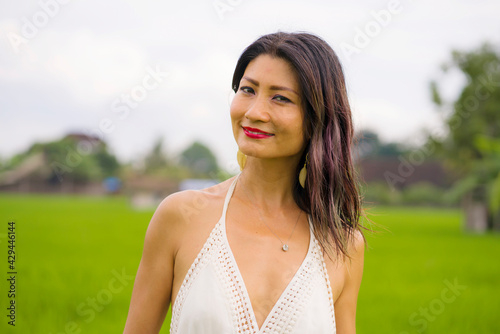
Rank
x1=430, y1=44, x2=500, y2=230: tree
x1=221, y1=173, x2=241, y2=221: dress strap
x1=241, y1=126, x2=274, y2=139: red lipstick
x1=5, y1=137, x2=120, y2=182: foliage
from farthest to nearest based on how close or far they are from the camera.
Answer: x1=5, y1=137, x2=120, y2=182: foliage → x1=430, y1=44, x2=500, y2=230: tree → x1=221, y1=173, x2=241, y2=221: dress strap → x1=241, y1=126, x2=274, y2=139: red lipstick

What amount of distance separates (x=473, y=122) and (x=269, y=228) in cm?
1948

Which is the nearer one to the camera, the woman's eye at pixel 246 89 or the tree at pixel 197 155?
the woman's eye at pixel 246 89

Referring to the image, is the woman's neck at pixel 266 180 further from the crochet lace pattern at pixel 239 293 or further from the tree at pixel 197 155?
the tree at pixel 197 155

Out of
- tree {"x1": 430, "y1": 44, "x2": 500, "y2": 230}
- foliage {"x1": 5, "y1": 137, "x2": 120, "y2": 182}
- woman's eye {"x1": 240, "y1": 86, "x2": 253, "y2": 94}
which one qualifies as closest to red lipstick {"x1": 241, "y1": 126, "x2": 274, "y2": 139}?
woman's eye {"x1": 240, "y1": 86, "x2": 253, "y2": 94}

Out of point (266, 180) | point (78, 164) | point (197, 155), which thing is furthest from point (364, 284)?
point (197, 155)

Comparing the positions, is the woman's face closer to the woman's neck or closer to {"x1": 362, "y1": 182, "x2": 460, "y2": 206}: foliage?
the woman's neck

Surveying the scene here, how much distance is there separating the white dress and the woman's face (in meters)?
0.34

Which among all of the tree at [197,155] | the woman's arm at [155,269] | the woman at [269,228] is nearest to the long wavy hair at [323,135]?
the woman at [269,228]

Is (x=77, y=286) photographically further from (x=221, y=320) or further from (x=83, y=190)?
(x=83, y=190)

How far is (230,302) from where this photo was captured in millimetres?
1959

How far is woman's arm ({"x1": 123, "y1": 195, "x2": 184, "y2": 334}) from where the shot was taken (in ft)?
6.73

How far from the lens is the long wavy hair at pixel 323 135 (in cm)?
208

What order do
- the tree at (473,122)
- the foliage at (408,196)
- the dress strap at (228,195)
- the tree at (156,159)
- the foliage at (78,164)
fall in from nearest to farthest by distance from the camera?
the dress strap at (228,195) < the tree at (473,122) < the foliage at (408,196) < the foliage at (78,164) < the tree at (156,159)

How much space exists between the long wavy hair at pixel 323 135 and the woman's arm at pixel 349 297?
0.19 feet
